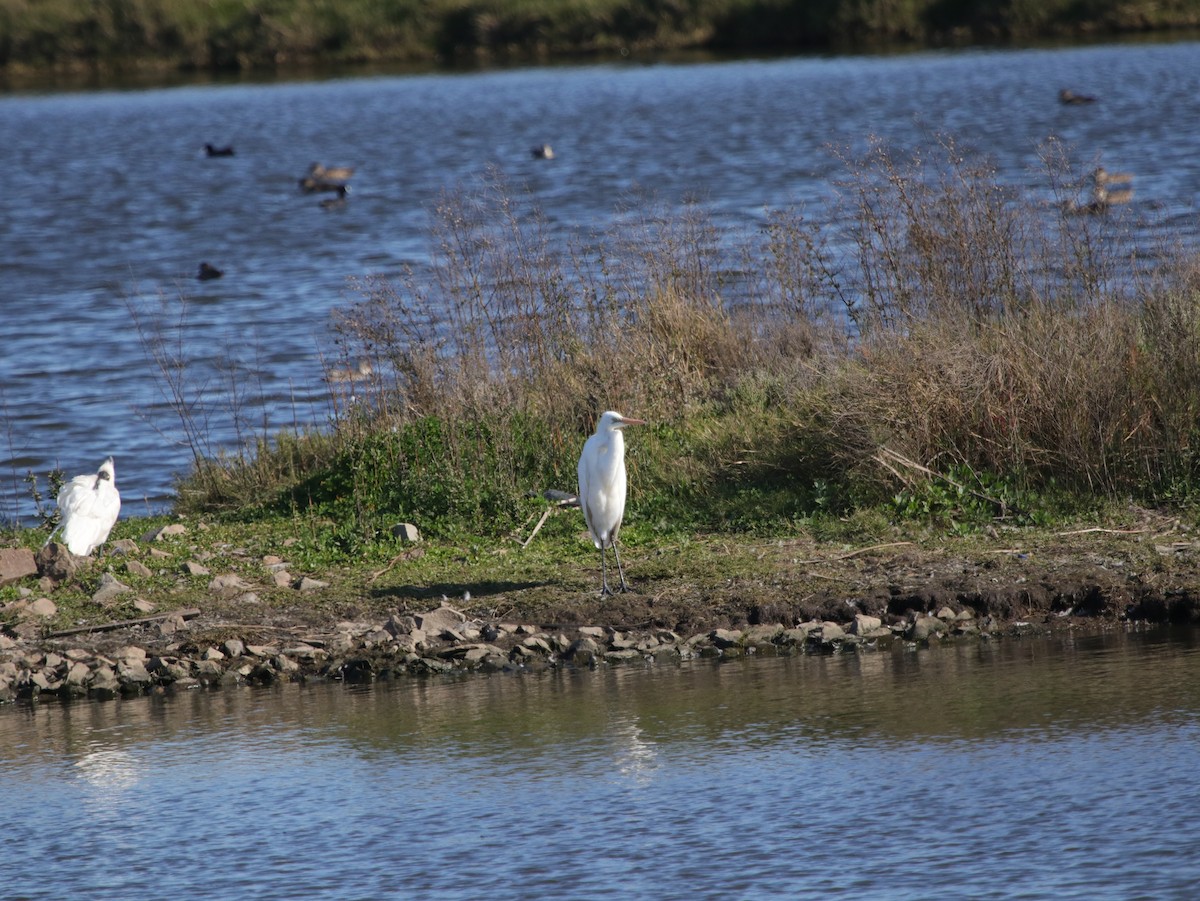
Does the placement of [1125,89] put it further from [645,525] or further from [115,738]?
[115,738]

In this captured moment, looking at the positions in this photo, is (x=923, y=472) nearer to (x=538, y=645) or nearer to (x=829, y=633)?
(x=829, y=633)

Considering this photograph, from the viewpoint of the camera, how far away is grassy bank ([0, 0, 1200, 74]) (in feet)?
162

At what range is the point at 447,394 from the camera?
1198cm

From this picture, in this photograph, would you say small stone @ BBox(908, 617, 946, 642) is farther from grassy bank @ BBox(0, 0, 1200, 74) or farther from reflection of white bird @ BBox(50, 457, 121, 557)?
grassy bank @ BBox(0, 0, 1200, 74)

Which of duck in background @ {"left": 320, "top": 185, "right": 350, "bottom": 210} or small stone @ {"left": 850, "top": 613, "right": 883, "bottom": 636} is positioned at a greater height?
duck in background @ {"left": 320, "top": 185, "right": 350, "bottom": 210}

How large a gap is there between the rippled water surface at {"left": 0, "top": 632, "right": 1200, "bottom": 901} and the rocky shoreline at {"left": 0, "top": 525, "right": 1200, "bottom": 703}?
0.70 feet

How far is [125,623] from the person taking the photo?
30.5ft

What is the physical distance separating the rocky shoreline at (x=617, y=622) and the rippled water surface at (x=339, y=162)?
12.8ft

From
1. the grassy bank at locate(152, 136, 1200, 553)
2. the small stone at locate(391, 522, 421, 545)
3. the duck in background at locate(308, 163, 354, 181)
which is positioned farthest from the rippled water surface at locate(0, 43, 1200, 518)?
the small stone at locate(391, 522, 421, 545)

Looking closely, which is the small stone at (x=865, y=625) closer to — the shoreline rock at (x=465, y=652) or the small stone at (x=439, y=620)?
the shoreline rock at (x=465, y=652)

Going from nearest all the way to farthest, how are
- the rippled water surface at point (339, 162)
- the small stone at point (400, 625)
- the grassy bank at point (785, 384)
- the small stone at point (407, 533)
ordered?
the small stone at point (400, 625), the grassy bank at point (785, 384), the small stone at point (407, 533), the rippled water surface at point (339, 162)

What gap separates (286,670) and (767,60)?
1719 inches

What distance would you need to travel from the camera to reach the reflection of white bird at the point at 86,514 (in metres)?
10.4

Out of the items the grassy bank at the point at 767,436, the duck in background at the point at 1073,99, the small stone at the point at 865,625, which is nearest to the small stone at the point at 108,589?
the grassy bank at the point at 767,436
